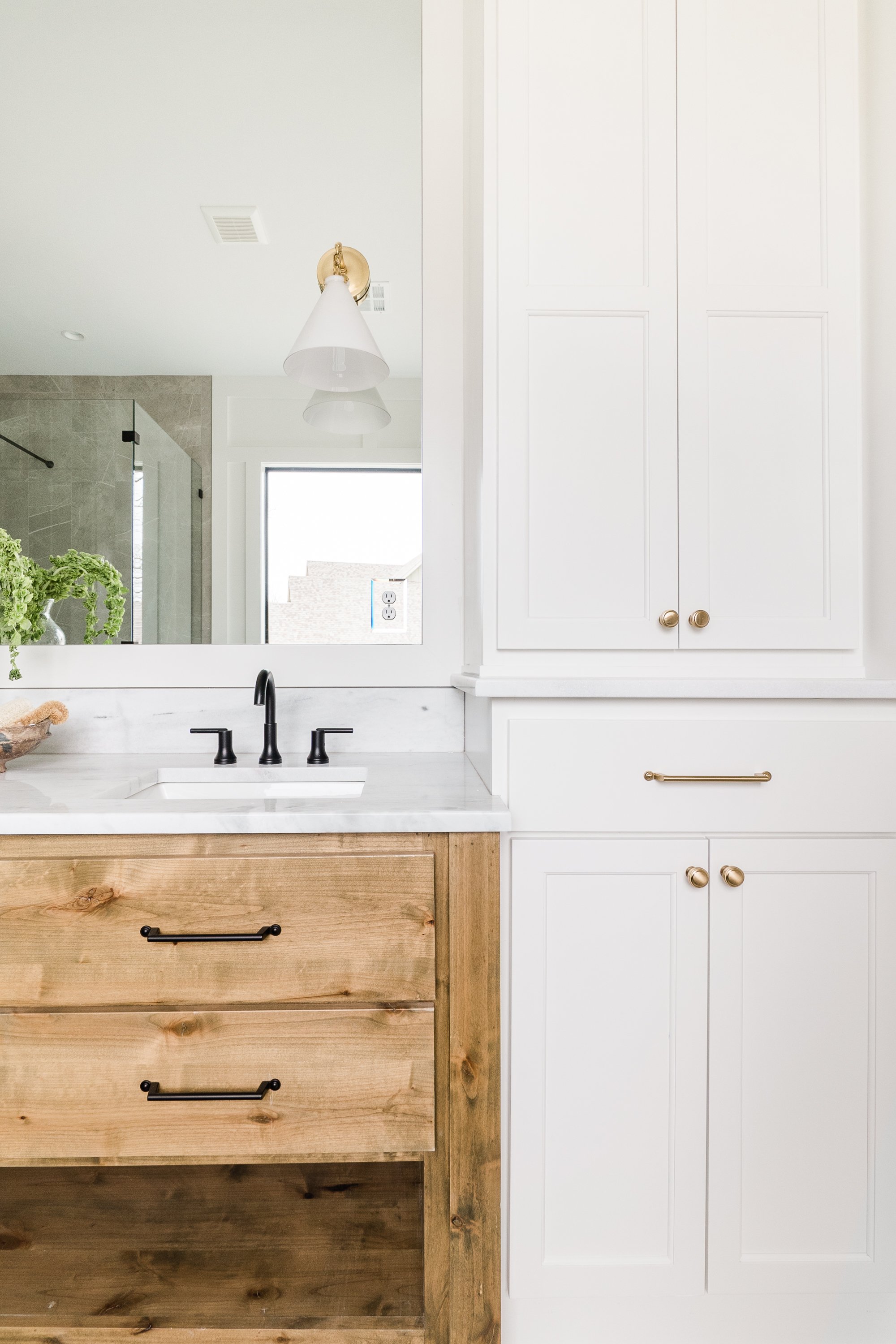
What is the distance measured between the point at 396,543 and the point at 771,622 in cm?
78

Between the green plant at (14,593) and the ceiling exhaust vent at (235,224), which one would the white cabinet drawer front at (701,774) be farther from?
the ceiling exhaust vent at (235,224)

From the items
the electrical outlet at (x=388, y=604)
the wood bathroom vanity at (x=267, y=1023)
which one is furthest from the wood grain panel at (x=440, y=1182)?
the electrical outlet at (x=388, y=604)

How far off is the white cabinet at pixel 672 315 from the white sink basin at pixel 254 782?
45 cm

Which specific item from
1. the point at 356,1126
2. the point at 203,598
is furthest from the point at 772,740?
the point at 203,598

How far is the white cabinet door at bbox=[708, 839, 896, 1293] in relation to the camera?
1088mm

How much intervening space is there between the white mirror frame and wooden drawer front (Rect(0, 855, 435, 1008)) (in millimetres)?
652

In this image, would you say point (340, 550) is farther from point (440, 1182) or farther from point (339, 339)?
point (440, 1182)

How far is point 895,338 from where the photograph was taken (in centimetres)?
115

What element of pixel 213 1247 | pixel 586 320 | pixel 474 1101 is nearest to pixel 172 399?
pixel 586 320

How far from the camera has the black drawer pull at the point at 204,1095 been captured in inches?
37.4

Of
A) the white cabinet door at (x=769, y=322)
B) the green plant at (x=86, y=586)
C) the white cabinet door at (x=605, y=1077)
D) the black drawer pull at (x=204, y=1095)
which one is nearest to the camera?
the black drawer pull at (x=204, y=1095)

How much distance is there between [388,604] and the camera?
5.19 ft

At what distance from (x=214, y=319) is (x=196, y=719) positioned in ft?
2.85

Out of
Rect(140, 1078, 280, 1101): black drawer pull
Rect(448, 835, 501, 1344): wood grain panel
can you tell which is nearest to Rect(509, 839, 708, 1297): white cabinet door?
→ Rect(448, 835, 501, 1344): wood grain panel
